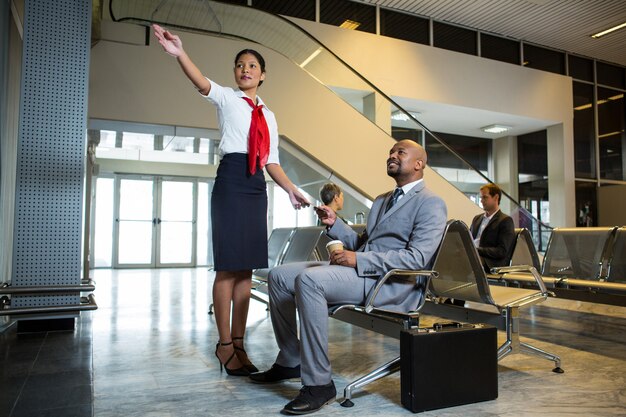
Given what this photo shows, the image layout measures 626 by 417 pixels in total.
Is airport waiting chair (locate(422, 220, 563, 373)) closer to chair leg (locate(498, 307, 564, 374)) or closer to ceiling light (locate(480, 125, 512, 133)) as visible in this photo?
chair leg (locate(498, 307, 564, 374))

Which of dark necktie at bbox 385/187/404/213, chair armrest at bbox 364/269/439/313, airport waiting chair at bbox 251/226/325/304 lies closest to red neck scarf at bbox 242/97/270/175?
dark necktie at bbox 385/187/404/213

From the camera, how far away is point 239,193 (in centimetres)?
268

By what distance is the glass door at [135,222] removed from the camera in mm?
13273

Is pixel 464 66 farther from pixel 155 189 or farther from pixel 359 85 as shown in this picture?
Result: pixel 155 189

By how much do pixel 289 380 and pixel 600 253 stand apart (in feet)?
8.92

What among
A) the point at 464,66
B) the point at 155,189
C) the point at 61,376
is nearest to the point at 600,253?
the point at 61,376

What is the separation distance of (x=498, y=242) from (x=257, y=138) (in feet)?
8.87

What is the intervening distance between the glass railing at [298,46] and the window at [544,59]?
17.1 ft

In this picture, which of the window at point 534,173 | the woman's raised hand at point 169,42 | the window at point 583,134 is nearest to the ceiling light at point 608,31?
the window at point 583,134

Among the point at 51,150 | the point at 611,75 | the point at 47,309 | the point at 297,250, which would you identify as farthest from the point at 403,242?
the point at 611,75

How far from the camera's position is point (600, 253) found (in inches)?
152

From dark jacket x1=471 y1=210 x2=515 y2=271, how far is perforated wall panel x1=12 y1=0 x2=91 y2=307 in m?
3.43

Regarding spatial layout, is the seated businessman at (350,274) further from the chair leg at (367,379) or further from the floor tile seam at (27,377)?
the floor tile seam at (27,377)

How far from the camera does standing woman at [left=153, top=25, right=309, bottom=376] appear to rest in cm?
266
